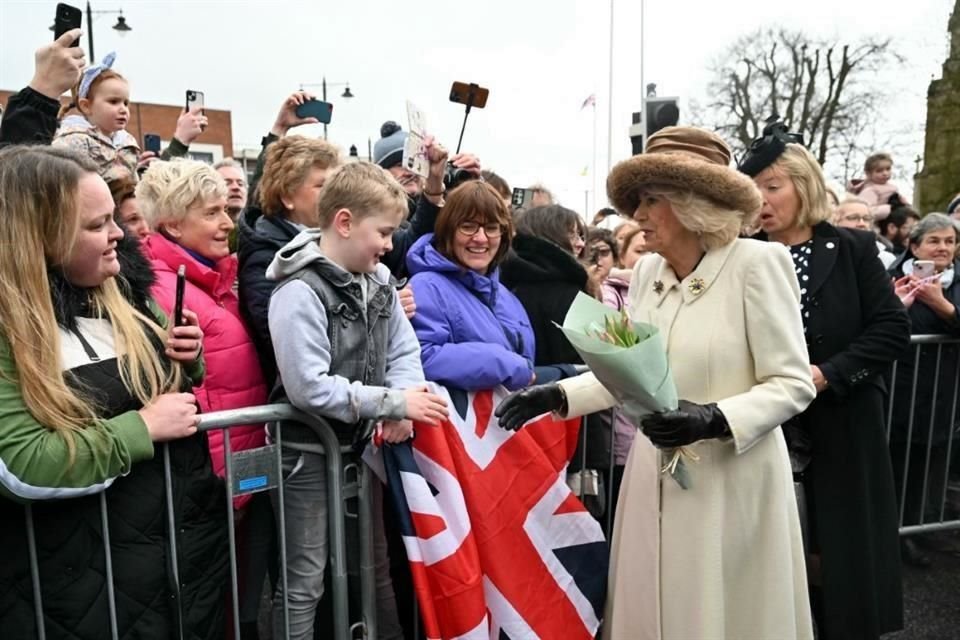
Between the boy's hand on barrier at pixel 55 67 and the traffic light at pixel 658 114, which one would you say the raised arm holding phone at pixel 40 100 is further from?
the traffic light at pixel 658 114

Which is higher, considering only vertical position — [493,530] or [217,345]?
[217,345]

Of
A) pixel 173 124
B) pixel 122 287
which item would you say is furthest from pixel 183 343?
pixel 173 124

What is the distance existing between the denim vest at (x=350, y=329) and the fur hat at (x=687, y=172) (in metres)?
0.90

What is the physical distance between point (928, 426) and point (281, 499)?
3631mm

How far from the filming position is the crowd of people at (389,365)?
1.93m

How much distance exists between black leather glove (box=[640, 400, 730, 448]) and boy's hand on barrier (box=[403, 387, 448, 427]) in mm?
721

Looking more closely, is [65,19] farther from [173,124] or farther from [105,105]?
[173,124]

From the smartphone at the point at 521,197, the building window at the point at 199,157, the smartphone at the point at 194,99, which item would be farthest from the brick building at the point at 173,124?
the smartphone at the point at 194,99

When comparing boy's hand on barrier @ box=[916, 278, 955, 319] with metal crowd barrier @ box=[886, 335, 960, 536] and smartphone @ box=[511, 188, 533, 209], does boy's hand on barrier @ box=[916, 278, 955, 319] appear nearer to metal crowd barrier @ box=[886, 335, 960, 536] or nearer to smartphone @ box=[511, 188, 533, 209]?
metal crowd barrier @ box=[886, 335, 960, 536]

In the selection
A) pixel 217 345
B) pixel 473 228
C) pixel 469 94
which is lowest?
pixel 217 345

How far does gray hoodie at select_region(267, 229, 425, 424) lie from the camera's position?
2.35 m

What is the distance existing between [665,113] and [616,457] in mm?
5365

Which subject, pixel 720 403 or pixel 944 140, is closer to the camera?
pixel 720 403

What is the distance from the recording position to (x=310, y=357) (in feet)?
7.73
